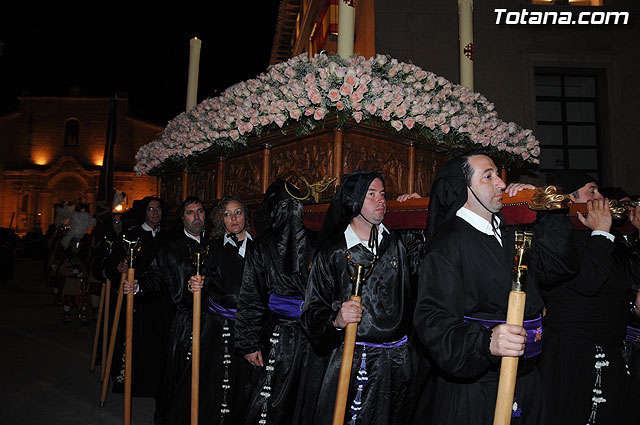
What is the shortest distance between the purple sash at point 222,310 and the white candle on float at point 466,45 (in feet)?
10.6

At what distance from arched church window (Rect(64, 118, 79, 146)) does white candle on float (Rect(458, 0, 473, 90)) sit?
40452mm

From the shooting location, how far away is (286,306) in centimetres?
374

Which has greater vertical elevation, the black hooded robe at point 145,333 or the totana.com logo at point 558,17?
the totana.com logo at point 558,17

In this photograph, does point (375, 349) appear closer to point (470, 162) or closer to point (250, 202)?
point (470, 162)

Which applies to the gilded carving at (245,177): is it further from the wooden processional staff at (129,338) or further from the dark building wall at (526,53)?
the dark building wall at (526,53)

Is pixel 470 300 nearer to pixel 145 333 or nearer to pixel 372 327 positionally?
pixel 372 327

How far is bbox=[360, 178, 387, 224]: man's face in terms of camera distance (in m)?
3.03

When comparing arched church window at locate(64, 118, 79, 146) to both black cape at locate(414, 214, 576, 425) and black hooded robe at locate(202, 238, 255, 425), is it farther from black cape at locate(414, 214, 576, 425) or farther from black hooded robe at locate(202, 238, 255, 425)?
black cape at locate(414, 214, 576, 425)

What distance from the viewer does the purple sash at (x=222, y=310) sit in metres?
4.21

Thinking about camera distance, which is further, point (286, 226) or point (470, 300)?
point (286, 226)

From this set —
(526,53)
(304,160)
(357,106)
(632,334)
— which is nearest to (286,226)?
(304,160)

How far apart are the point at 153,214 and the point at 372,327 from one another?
3964mm

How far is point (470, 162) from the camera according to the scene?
8.09 ft

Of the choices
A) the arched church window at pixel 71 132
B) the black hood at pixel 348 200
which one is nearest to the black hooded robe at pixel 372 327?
the black hood at pixel 348 200
